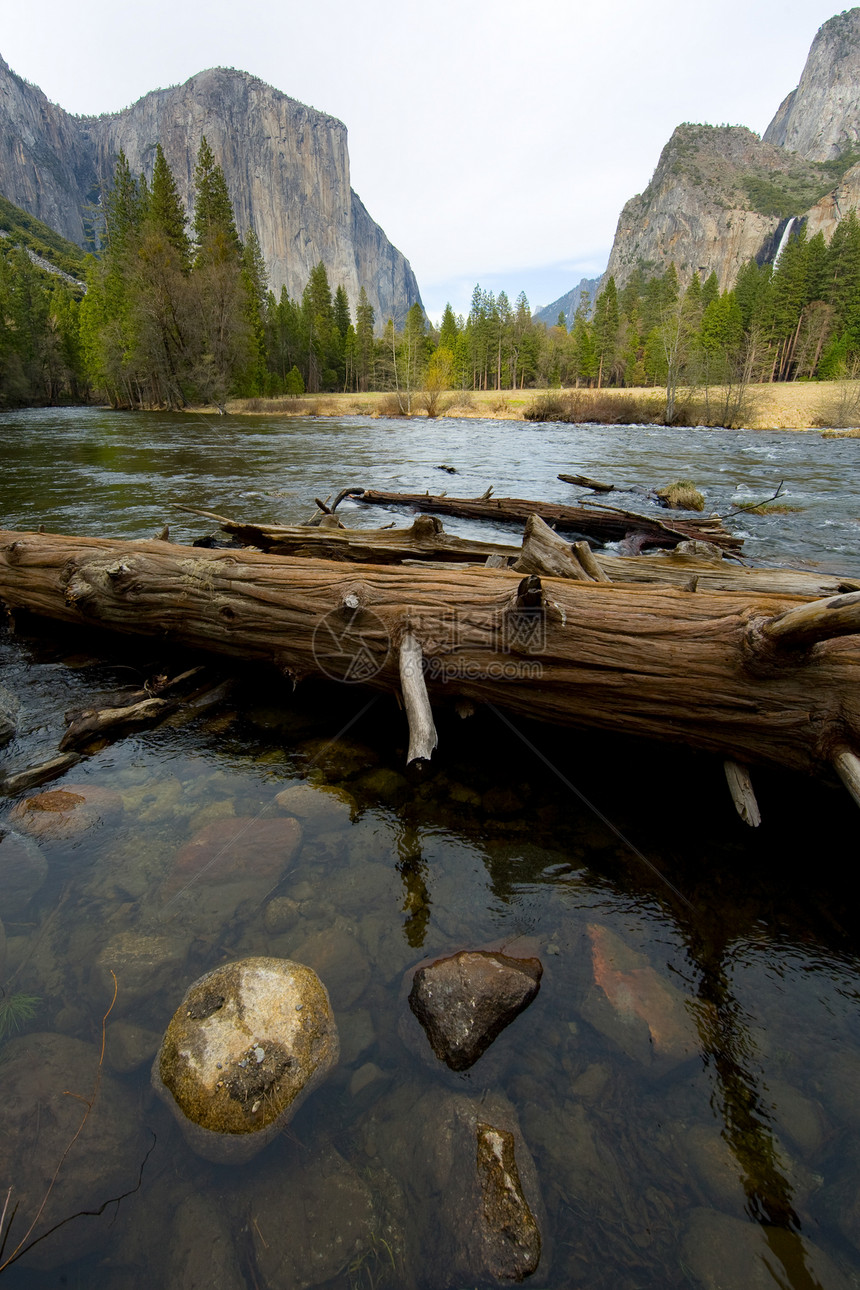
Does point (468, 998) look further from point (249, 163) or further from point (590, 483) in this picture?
point (249, 163)

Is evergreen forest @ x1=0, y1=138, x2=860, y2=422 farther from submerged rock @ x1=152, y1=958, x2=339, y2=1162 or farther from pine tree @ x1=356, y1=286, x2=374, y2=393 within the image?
submerged rock @ x1=152, y1=958, x2=339, y2=1162

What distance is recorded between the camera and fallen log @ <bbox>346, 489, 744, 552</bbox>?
7.24 meters

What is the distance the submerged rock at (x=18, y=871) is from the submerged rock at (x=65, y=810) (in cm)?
9

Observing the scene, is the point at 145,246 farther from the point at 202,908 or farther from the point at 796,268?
the point at 796,268

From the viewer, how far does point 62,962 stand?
7.45 feet

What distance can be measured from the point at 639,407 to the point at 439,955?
46.6 metres

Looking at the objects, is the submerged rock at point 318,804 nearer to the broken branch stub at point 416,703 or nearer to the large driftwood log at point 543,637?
the broken branch stub at point 416,703

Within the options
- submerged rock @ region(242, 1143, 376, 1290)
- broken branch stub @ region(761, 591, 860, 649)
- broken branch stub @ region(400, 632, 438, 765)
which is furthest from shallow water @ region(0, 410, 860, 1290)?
broken branch stub @ region(761, 591, 860, 649)

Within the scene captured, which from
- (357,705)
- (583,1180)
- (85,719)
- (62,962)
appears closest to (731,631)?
(583,1180)

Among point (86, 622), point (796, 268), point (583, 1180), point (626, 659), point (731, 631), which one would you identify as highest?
point (796, 268)

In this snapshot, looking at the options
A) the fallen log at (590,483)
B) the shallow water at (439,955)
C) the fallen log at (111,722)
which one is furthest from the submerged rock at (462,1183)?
the fallen log at (590,483)

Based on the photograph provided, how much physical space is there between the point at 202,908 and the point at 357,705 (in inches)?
71.8

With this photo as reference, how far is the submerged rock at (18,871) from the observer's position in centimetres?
250

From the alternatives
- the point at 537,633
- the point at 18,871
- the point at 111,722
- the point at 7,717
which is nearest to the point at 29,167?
the point at 7,717
